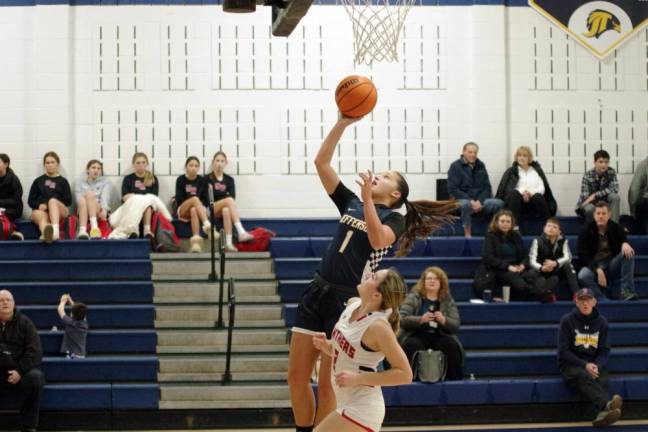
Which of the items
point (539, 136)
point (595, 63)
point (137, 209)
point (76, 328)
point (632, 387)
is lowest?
point (632, 387)

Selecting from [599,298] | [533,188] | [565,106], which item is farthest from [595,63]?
[599,298]

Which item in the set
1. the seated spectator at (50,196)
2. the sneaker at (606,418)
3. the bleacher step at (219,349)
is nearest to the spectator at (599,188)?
the sneaker at (606,418)

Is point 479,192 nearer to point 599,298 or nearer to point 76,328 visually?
point 599,298

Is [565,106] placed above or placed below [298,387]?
above

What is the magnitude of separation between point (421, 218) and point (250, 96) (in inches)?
316

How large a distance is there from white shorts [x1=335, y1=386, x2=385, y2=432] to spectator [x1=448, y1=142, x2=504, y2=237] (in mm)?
7915

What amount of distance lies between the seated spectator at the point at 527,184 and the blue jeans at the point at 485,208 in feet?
0.44

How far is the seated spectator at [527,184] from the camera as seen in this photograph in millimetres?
13302

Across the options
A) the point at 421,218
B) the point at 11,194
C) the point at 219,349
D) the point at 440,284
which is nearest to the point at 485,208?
the point at 440,284

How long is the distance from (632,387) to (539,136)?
471cm

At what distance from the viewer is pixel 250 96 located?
13.9 metres

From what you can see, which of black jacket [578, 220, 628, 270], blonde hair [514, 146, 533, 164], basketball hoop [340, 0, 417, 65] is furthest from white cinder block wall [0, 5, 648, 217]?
black jacket [578, 220, 628, 270]

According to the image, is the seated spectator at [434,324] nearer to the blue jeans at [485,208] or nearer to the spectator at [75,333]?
the blue jeans at [485,208]

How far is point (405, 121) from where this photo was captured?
14.0 metres
